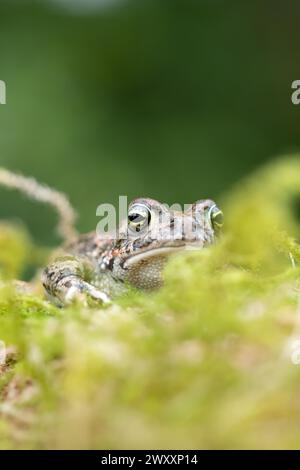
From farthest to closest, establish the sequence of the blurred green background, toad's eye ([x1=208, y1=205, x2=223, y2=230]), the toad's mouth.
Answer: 1. the blurred green background
2. toad's eye ([x1=208, y1=205, x2=223, y2=230])
3. the toad's mouth

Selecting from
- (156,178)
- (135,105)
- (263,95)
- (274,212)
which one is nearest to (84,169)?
(156,178)

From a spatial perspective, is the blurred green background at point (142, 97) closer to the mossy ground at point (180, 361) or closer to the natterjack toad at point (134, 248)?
the natterjack toad at point (134, 248)

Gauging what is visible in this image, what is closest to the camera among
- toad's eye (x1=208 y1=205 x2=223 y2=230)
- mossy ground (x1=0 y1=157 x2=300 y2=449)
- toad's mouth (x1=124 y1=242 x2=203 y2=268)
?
mossy ground (x1=0 y1=157 x2=300 y2=449)

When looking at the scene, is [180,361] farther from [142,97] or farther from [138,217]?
[142,97]

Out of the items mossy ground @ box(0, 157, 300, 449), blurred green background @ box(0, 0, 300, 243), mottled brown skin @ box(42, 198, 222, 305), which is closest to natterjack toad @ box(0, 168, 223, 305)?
mottled brown skin @ box(42, 198, 222, 305)

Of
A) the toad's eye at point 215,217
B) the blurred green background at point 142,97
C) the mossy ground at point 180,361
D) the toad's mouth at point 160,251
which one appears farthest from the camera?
the blurred green background at point 142,97

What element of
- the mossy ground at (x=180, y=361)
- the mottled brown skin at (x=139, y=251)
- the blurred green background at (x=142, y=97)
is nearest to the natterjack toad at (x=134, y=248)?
the mottled brown skin at (x=139, y=251)

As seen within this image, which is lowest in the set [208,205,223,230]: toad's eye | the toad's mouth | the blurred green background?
the toad's mouth

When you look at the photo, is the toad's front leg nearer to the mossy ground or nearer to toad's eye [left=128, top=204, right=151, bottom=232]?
toad's eye [left=128, top=204, right=151, bottom=232]
